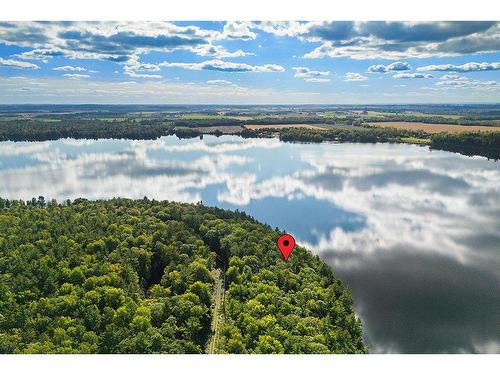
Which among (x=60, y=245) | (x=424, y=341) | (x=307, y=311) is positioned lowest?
(x=424, y=341)

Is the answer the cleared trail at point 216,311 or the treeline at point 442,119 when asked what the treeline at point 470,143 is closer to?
the treeline at point 442,119

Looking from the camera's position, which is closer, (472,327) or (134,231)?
(472,327)

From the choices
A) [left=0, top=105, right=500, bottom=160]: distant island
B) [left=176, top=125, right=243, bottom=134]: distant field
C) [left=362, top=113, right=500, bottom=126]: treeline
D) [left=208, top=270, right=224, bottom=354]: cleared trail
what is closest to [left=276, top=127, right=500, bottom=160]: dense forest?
[left=0, top=105, right=500, bottom=160]: distant island

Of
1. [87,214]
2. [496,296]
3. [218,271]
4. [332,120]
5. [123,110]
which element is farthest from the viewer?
[123,110]

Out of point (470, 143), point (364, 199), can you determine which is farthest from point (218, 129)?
point (364, 199)

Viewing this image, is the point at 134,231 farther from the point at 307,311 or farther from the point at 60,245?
the point at 307,311

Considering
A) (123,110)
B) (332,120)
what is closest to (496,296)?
(332,120)
